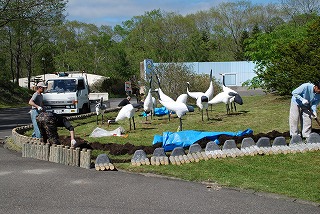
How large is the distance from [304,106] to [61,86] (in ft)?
48.4

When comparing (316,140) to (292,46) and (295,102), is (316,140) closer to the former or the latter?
(295,102)

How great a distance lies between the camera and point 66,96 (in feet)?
74.1

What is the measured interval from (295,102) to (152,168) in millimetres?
4384

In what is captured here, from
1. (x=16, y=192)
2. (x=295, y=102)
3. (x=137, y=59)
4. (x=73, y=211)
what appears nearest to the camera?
(x=73, y=211)

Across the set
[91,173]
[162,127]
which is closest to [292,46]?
[162,127]

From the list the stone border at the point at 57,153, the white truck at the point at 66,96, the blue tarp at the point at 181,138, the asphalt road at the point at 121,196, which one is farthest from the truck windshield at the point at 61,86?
the asphalt road at the point at 121,196

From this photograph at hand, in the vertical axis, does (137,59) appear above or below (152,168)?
above

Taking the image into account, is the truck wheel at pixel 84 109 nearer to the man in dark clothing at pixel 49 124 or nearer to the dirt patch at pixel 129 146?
the dirt patch at pixel 129 146

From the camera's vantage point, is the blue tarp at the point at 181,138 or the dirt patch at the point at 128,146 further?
the blue tarp at the point at 181,138

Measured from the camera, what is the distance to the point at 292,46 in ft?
70.6

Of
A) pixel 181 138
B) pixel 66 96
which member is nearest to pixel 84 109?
pixel 66 96

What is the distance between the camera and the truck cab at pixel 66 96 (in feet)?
74.2

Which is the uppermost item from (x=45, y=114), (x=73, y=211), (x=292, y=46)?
(x=292, y=46)

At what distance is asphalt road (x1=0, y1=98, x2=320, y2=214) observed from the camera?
658 centimetres
